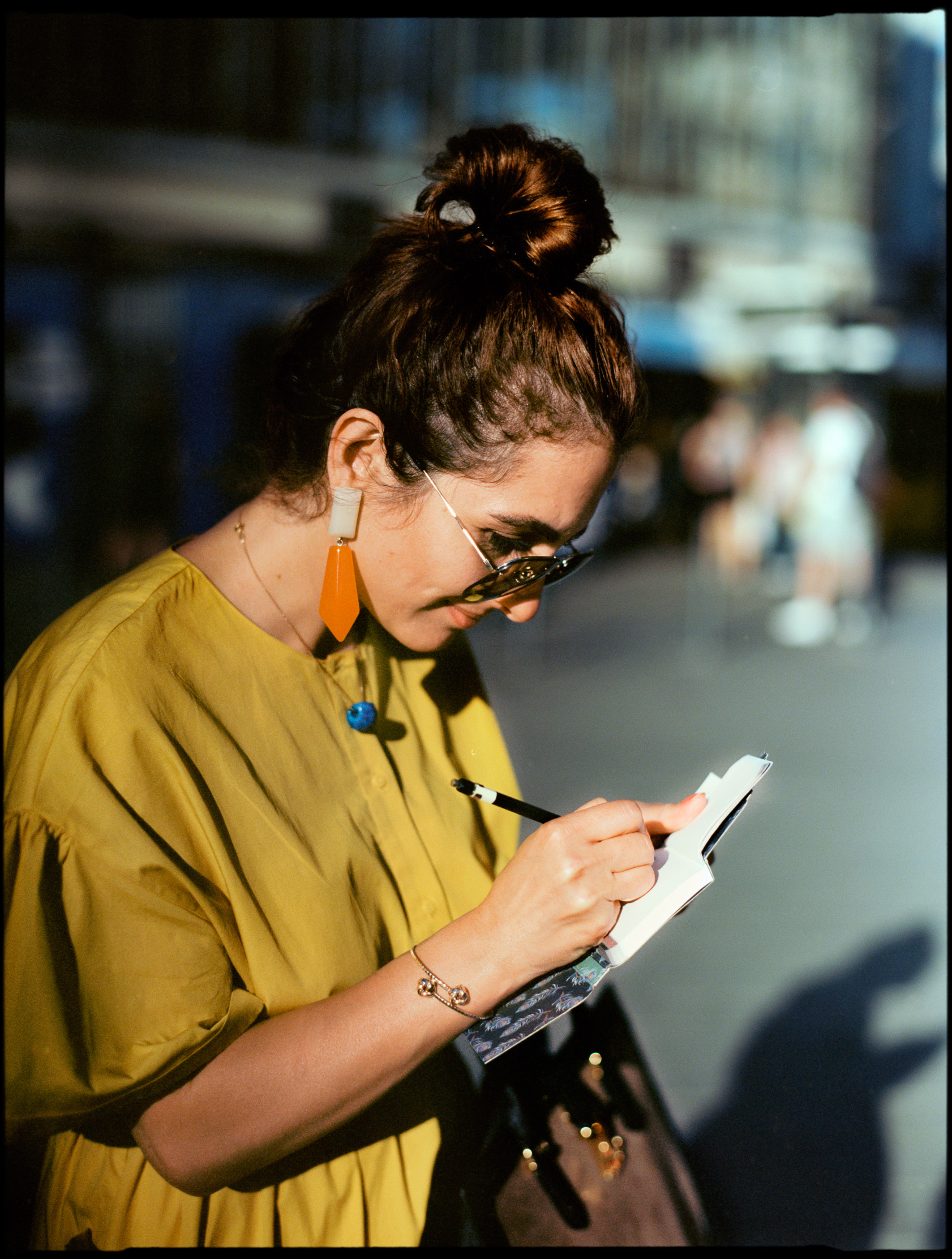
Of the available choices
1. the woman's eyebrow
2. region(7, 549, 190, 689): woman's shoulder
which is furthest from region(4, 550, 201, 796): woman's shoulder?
the woman's eyebrow

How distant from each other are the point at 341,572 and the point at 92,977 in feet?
1.64

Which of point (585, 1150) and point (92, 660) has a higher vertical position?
point (92, 660)

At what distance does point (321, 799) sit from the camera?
49.3 inches

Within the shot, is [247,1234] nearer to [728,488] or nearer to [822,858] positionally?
[822,858]

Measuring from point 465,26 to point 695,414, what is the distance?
23.3ft

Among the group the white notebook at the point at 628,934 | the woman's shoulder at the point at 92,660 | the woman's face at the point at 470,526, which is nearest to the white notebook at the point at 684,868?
the white notebook at the point at 628,934

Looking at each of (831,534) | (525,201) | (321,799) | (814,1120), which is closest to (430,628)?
(321,799)

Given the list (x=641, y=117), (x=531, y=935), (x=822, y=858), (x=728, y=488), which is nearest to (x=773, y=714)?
(x=822, y=858)

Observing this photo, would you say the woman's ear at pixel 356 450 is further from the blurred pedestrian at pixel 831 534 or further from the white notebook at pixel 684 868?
the blurred pedestrian at pixel 831 534

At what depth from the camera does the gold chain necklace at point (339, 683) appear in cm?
128

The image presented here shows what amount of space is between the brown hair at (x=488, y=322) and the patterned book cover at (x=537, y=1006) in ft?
1.82

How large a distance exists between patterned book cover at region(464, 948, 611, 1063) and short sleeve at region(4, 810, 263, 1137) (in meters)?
0.27

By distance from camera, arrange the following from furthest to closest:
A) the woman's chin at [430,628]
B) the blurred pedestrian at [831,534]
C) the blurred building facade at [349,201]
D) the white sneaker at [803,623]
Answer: the white sneaker at [803,623], the blurred pedestrian at [831,534], the blurred building facade at [349,201], the woman's chin at [430,628]

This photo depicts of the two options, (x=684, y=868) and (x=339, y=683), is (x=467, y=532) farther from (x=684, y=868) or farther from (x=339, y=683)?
(x=684, y=868)
